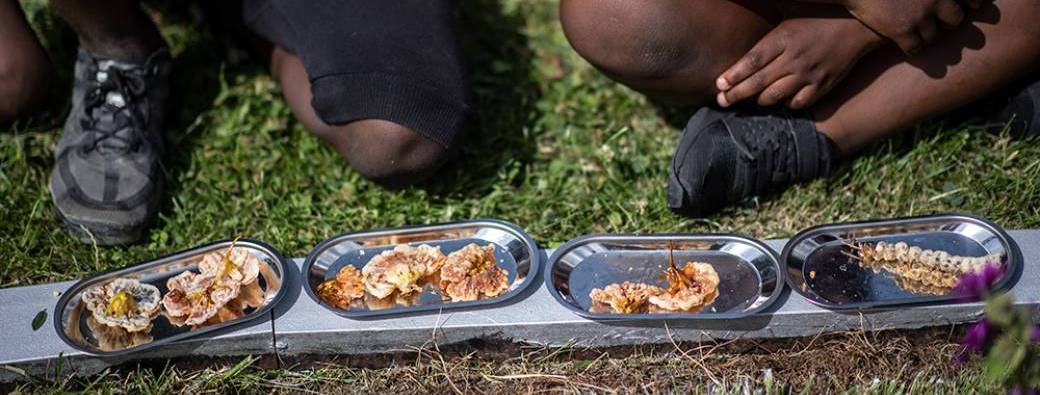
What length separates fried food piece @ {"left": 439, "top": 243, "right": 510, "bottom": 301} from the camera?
6.41 ft

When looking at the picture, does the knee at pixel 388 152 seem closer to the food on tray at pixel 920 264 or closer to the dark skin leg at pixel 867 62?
the dark skin leg at pixel 867 62

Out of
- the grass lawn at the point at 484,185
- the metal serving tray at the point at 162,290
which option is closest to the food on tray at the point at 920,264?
the grass lawn at the point at 484,185

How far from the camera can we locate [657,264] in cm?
205

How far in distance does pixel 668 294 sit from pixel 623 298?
9 cm

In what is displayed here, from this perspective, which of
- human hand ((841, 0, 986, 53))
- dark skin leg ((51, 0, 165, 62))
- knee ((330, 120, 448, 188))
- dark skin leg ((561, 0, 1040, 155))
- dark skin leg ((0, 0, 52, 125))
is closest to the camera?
human hand ((841, 0, 986, 53))

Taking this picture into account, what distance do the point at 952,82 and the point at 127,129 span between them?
195 cm

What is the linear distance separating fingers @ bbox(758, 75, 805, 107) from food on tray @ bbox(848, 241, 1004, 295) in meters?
0.38

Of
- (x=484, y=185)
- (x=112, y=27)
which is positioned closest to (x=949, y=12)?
(x=484, y=185)

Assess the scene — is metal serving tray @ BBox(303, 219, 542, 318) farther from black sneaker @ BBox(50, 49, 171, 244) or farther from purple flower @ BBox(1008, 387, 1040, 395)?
purple flower @ BBox(1008, 387, 1040, 395)

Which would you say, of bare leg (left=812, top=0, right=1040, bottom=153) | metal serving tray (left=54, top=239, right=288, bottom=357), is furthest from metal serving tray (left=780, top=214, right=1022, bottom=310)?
metal serving tray (left=54, top=239, right=288, bottom=357)

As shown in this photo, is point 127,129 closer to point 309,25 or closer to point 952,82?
point 309,25

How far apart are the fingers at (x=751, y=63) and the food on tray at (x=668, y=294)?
1.44 feet

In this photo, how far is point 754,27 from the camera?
216cm

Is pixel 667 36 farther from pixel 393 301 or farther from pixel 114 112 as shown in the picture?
pixel 114 112
